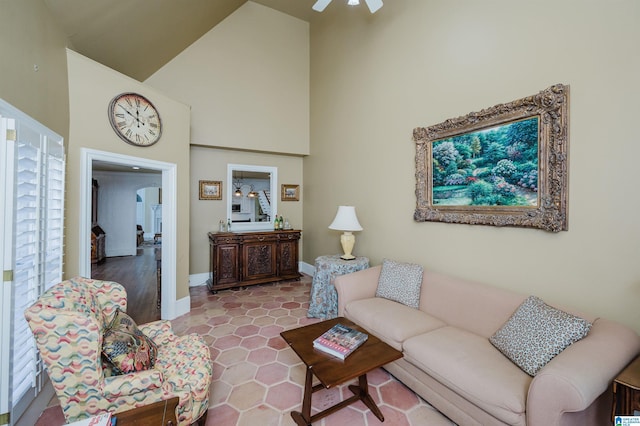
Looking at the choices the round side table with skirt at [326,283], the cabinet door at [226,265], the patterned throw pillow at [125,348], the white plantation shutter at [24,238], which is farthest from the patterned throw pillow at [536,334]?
the cabinet door at [226,265]

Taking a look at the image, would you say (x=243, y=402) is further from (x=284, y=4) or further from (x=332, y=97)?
(x=284, y=4)

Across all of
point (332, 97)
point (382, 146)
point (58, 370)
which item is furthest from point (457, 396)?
point (332, 97)

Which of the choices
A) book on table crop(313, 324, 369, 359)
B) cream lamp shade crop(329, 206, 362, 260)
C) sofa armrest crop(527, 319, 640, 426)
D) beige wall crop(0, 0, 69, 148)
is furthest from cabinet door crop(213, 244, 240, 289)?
sofa armrest crop(527, 319, 640, 426)

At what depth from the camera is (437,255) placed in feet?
9.48

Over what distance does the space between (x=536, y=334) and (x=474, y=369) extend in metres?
0.46

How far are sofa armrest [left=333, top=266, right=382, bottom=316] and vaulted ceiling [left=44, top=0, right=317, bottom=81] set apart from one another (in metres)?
3.62

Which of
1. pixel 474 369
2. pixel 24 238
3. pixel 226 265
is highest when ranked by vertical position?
pixel 24 238

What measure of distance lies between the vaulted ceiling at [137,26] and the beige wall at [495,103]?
223cm

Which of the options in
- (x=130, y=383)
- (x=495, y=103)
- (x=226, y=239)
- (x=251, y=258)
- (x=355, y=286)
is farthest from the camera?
(x=251, y=258)

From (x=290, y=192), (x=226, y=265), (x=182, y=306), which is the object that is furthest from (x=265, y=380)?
(x=290, y=192)

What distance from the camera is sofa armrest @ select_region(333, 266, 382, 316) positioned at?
9.53 feet

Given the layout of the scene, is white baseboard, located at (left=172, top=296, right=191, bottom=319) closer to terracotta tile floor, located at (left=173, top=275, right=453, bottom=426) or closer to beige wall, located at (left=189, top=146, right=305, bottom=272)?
terracotta tile floor, located at (left=173, top=275, right=453, bottom=426)

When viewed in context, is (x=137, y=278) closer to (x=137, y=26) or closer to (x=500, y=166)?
(x=137, y=26)

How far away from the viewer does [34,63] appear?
6.49ft
